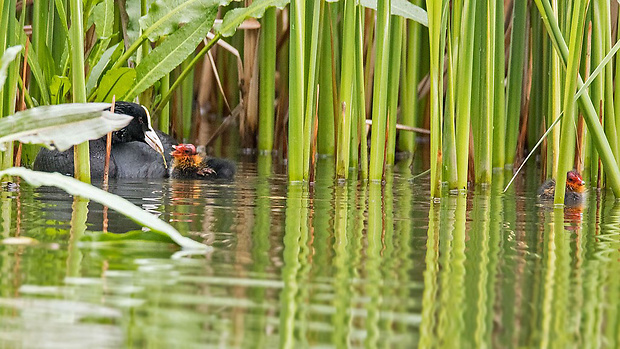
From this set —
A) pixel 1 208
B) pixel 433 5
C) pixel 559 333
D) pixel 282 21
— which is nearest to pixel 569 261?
pixel 559 333

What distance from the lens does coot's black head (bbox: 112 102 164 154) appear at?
4.70 metres

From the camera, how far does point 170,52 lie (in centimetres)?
466

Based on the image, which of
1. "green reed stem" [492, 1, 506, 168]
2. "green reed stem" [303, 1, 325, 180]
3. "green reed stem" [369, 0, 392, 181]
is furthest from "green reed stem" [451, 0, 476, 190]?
"green reed stem" [492, 1, 506, 168]

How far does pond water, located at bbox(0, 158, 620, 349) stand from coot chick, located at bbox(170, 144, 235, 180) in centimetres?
135

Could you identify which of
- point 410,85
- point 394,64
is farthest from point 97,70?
point 410,85

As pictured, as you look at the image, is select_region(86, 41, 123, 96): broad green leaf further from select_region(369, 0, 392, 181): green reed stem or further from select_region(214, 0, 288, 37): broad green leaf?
select_region(369, 0, 392, 181): green reed stem

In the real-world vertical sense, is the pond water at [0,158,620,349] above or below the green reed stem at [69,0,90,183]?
below

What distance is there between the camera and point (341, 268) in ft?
6.17

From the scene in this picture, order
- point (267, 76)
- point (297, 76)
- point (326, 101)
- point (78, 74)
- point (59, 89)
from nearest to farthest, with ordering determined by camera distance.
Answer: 1. point (78, 74)
2. point (297, 76)
3. point (59, 89)
4. point (326, 101)
5. point (267, 76)

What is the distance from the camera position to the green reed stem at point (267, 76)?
5812mm

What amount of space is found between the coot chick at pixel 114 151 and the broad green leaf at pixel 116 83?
2.6 inches

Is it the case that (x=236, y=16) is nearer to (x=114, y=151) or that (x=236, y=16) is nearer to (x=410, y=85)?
(x=114, y=151)

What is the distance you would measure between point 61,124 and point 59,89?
7.49 ft

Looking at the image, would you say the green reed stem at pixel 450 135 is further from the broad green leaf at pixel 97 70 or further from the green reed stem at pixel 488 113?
the broad green leaf at pixel 97 70
